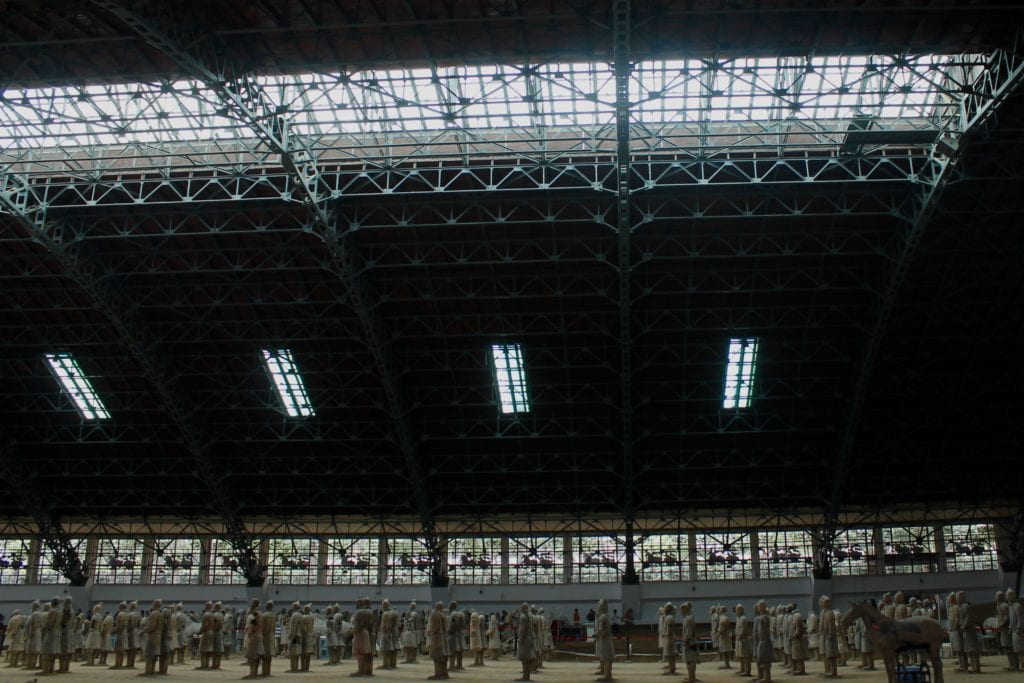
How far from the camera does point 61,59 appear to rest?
29.7 m

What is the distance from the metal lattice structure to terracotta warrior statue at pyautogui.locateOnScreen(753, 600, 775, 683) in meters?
15.3

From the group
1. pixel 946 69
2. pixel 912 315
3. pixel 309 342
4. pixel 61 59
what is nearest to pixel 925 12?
pixel 946 69

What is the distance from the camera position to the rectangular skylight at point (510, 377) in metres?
45.2

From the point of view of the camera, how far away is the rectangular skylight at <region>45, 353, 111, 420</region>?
154 feet

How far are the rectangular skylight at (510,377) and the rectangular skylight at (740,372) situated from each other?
9.90 m

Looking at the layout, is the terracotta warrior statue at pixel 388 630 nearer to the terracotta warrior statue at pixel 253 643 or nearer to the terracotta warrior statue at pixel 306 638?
the terracotta warrior statue at pixel 306 638

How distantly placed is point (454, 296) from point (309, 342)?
26.4ft

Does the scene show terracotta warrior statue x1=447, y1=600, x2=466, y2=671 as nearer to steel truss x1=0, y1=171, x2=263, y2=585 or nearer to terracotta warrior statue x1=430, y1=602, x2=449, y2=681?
terracotta warrior statue x1=430, y1=602, x2=449, y2=681

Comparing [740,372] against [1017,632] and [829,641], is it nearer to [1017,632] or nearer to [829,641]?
[829,641]

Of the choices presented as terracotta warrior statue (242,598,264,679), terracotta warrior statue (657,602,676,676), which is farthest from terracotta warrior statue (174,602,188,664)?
terracotta warrior statue (657,602,676,676)

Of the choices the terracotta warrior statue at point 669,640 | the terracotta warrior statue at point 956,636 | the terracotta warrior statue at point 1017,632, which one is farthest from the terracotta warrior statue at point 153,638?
the terracotta warrior statue at point 1017,632

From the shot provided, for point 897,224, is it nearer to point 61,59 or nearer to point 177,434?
point 61,59

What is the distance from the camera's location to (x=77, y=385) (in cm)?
4809

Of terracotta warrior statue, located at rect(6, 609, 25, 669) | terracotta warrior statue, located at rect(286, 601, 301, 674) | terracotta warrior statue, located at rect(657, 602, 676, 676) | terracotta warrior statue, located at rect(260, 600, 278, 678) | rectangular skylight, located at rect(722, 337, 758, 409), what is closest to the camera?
terracotta warrior statue, located at rect(260, 600, 278, 678)
